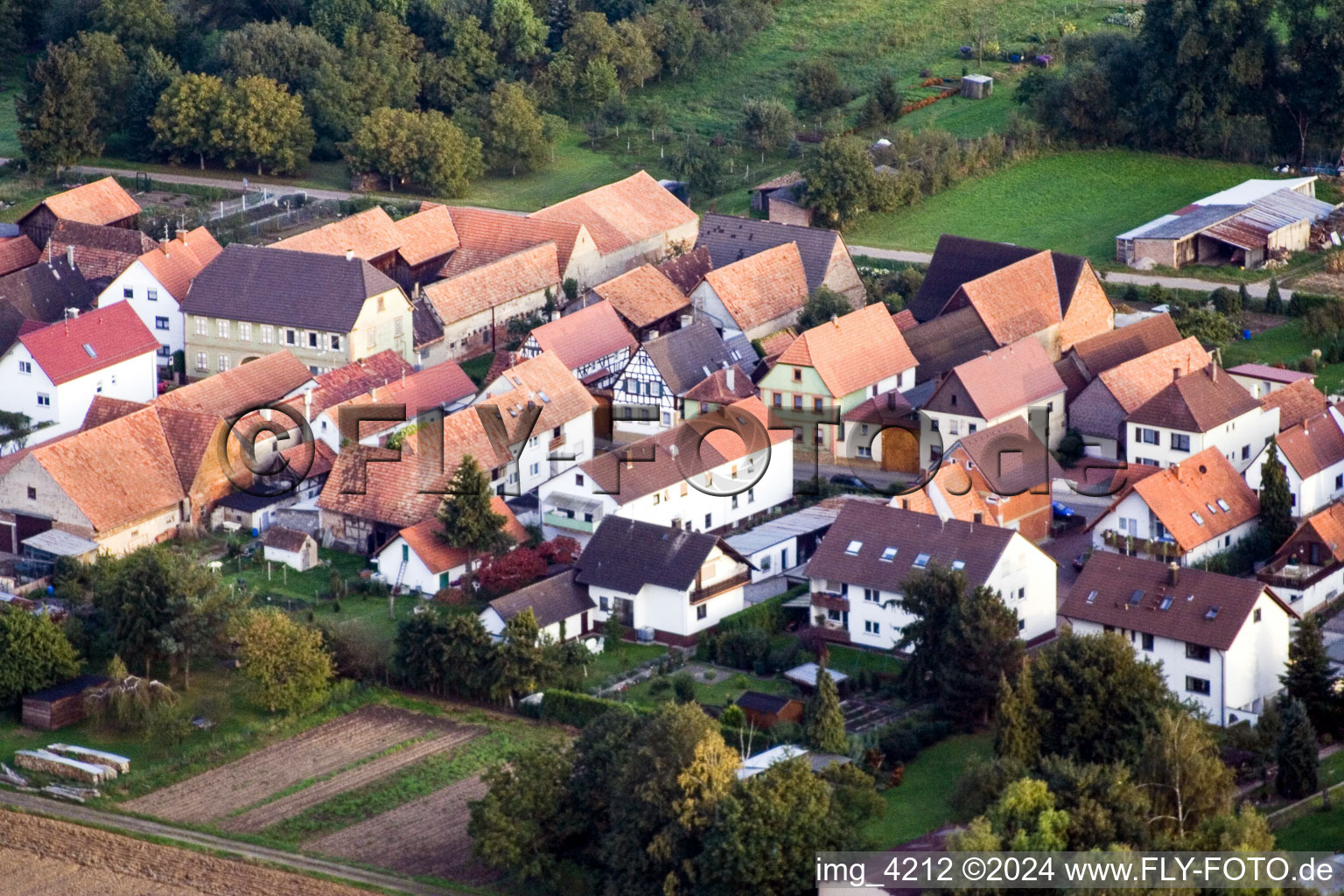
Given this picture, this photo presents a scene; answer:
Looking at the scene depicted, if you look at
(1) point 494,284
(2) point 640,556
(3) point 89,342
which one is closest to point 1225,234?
(1) point 494,284

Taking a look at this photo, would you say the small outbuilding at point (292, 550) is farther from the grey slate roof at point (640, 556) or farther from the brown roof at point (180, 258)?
the brown roof at point (180, 258)

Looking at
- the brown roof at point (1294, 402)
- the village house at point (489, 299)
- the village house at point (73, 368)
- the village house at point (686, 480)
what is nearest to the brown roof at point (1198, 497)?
the brown roof at point (1294, 402)

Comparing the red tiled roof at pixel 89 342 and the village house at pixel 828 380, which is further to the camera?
the red tiled roof at pixel 89 342

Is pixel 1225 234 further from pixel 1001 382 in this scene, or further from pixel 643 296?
pixel 643 296

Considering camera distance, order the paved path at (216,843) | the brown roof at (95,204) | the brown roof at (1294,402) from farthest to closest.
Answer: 1. the brown roof at (95,204)
2. the brown roof at (1294,402)
3. the paved path at (216,843)

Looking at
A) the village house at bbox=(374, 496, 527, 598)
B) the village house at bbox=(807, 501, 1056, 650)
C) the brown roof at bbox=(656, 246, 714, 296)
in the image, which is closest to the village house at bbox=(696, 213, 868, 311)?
the brown roof at bbox=(656, 246, 714, 296)

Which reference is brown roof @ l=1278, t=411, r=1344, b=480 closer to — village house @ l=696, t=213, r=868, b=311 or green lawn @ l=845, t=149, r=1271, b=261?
village house @ l=696, t=213, r=868, b=311
